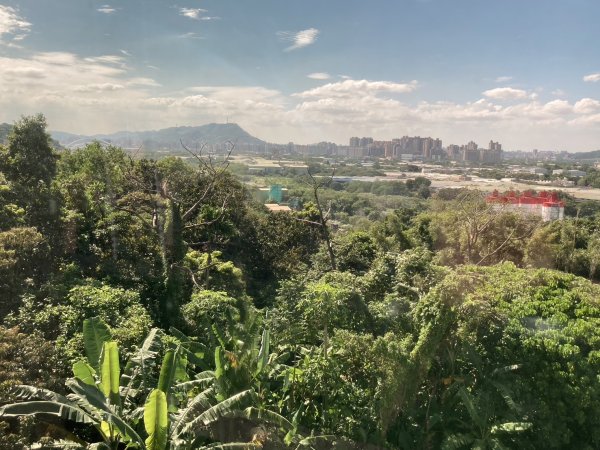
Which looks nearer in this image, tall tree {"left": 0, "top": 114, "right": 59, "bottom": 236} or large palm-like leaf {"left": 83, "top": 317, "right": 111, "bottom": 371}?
large palm-like leaf {"left": 83, "top": 317, "right": 111, "bottom": 371}

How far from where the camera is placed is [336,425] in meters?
6.78

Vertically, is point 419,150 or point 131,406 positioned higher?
point 419,150

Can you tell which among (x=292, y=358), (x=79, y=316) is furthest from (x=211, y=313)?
(x=79, y=316)

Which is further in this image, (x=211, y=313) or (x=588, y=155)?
(x=588, y=155)

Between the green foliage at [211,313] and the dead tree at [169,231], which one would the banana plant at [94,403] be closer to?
the green foliage at [211,313]

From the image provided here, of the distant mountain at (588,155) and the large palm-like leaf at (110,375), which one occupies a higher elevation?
the distant mountain at (588,155)

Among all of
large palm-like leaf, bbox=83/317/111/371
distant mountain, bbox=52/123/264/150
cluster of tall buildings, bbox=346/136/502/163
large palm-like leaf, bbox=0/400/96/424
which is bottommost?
large palm-like leaf, bbox=0/400/96/424

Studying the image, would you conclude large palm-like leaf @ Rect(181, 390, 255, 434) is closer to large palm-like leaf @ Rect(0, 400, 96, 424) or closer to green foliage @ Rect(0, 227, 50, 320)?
large palm-like leaf @ Rect(0, 400, 96, 424)

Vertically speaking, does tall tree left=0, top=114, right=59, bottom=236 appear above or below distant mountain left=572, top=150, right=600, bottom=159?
below

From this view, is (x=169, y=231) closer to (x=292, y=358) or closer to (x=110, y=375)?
(x=292, y=358)

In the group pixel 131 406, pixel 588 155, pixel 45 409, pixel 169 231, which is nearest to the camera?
pixel 45 409

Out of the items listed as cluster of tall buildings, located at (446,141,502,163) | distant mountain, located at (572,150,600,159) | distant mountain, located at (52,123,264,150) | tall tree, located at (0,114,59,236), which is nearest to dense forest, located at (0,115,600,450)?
tall tree, located at (0,114,59,236)

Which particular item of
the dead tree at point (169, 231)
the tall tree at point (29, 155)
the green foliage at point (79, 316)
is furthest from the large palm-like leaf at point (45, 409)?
the tall tree at point (29, 155)

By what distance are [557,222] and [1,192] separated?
21583 mm
